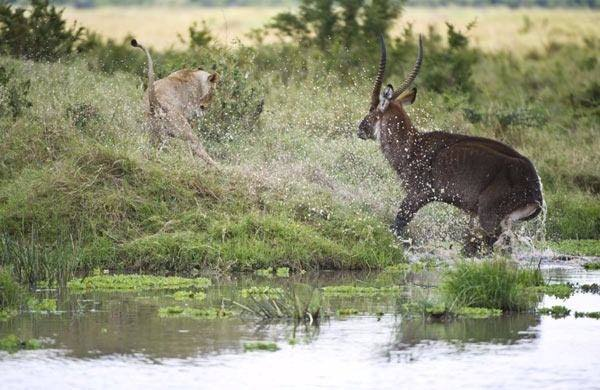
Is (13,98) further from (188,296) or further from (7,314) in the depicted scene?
(7,314)

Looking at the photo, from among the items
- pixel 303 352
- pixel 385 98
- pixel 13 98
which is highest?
pixel 13 98

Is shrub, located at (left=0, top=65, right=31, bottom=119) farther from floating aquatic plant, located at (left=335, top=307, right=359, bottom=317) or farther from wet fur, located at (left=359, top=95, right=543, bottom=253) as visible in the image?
floating aquatic plant, located at (left=335, top=307, right=359, bottom=317)

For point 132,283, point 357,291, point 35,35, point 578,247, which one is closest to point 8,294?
point 132,283

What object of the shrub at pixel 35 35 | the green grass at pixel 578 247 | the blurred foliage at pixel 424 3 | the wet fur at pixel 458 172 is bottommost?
the green grass at pixel 578 247

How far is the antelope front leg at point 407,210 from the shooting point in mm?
12430

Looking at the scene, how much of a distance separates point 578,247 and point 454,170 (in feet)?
6.26

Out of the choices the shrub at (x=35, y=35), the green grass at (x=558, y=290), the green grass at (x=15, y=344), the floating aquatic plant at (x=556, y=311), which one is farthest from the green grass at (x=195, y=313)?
the shrub at (x=35, y=35)

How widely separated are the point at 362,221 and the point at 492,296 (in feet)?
9.49

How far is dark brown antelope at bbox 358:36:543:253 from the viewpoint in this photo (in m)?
11.8

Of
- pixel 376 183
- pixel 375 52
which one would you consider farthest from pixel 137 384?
pixel 375 52

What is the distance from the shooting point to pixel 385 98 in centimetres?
1283

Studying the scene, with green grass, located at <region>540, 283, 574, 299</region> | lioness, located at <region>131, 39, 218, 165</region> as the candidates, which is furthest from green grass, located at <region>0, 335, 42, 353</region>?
lioness, located at <region>131, 39, 218, 165</region>

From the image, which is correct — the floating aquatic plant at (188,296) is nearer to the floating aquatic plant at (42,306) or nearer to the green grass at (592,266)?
the floating aquatic plant at (42,306)

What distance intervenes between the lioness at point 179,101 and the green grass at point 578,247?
3.59 m
